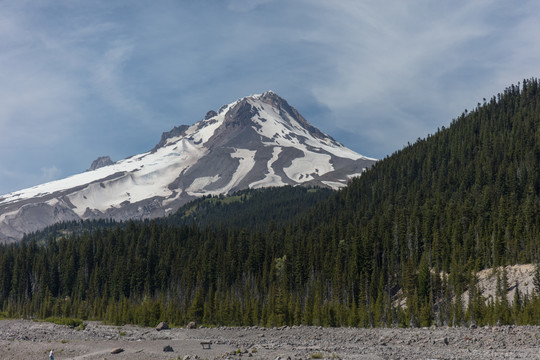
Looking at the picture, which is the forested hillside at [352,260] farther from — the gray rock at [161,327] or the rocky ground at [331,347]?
the rocky ground at [331,347]

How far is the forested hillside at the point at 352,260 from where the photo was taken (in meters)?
101

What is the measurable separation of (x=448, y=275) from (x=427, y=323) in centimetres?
2617

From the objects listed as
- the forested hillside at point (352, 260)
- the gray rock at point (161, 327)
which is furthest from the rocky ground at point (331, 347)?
the gray rock at point (161, 327)

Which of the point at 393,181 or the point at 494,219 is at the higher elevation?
the point at 393,181

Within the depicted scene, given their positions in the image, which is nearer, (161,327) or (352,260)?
(161,327)

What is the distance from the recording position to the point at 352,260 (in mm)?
121812

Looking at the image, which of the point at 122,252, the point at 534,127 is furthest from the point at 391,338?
the point at 534,127

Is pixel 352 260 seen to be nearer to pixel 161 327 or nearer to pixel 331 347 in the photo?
pixel 161 327

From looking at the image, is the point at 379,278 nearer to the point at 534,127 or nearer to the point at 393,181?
the point at 393,181

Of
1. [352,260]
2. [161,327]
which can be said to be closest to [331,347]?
[161,327]

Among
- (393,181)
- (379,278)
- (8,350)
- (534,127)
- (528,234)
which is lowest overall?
(8,350)

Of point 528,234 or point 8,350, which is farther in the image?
point 528,234

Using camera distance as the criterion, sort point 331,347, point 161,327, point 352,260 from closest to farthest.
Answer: point 331,347 → point 161,327 → point 352,260

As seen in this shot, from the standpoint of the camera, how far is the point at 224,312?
10706cm
